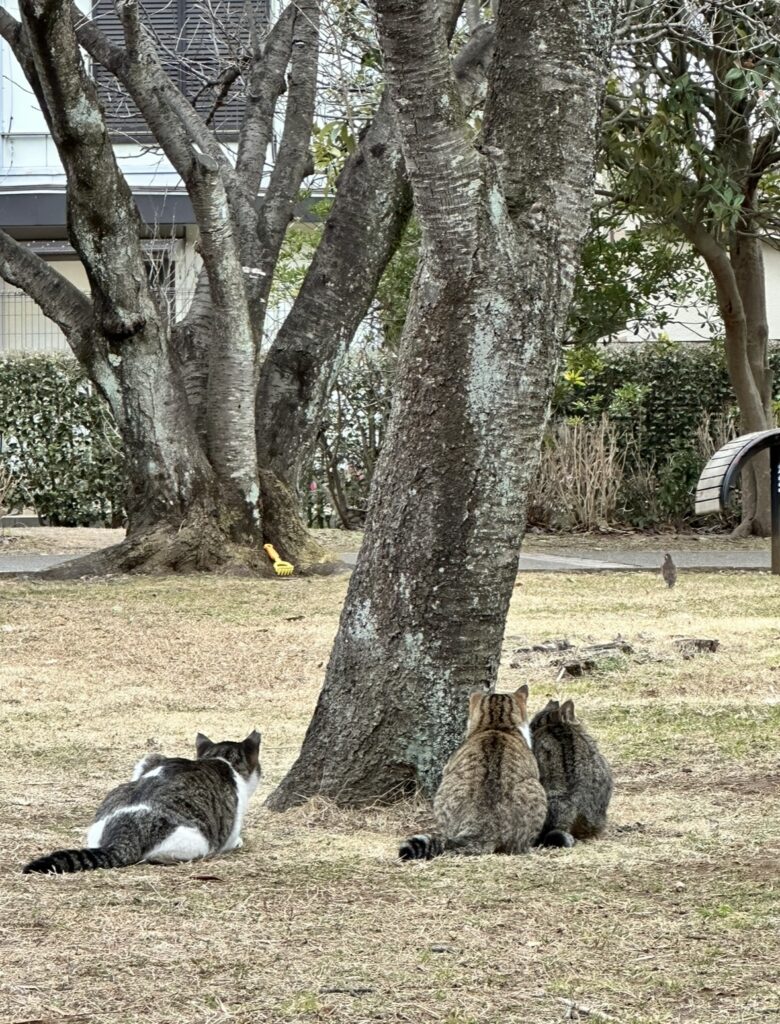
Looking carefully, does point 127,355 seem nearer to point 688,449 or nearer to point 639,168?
point 639,168

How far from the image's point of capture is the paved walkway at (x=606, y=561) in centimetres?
1412

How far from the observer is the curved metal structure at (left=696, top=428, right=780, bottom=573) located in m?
12.8

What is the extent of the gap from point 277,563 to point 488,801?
8.28m

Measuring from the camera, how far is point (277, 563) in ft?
42.3

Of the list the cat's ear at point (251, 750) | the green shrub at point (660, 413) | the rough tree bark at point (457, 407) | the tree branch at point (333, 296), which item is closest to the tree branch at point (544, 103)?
the rough tree bark at point (457, 407)

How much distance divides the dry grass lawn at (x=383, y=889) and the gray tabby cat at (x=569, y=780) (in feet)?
0.37

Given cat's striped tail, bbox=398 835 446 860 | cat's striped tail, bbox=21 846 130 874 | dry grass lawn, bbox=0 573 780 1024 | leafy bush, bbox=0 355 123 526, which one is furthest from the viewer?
leafy bush, bbox=0 355 123 526

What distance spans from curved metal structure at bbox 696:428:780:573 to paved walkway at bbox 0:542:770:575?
0.68m

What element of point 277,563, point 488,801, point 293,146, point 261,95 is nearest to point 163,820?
point 488,801

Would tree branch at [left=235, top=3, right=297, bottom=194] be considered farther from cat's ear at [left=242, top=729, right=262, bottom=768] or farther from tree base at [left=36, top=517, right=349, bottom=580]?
cat's ear at [left=242, top=729, right=262, bottom=768]

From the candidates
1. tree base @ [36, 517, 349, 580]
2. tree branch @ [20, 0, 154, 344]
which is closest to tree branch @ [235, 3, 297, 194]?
tree branch @ [20, 0, 154, 344]

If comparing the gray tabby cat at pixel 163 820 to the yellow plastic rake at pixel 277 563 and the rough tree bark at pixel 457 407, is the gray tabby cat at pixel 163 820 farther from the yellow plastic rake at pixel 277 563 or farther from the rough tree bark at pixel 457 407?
the yellow plastic rake at pixel 277 563

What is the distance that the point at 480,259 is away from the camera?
5328 millimetres

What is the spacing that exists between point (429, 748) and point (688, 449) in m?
14.5
